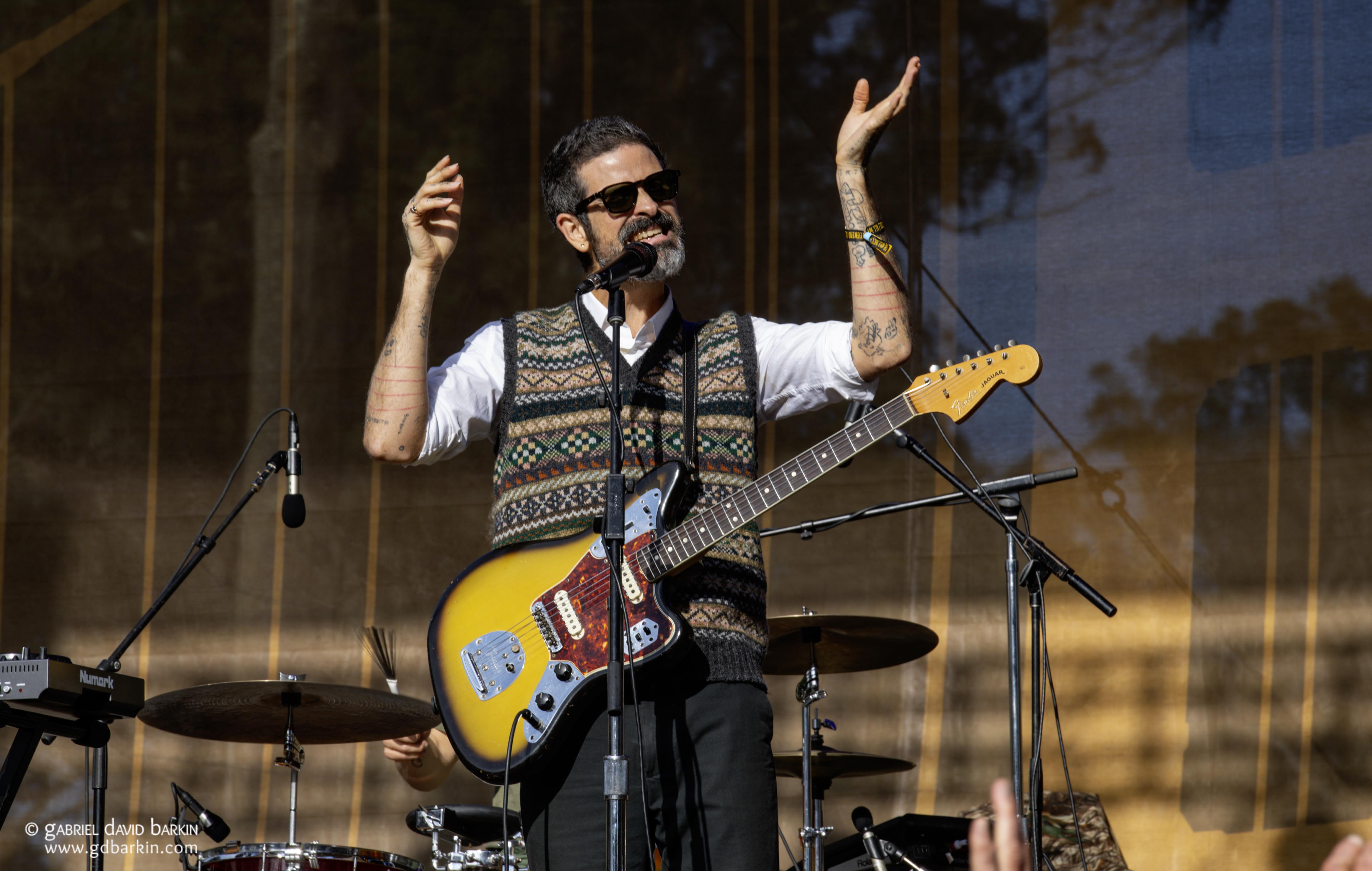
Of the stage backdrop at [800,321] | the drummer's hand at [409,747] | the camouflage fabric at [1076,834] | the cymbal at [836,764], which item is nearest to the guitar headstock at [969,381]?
the cymbal at [836,764]

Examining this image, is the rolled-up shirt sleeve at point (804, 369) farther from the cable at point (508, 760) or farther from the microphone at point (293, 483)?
the microphone at point (293, 483)

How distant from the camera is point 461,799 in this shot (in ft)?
16.7

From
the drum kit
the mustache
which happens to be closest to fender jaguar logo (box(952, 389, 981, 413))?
the mustache

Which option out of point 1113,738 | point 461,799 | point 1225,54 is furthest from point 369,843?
point 1225,54

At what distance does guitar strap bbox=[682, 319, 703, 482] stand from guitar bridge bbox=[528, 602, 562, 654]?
34 cm

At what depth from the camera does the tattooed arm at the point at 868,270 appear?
94.7 inches

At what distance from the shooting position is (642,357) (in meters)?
2.53

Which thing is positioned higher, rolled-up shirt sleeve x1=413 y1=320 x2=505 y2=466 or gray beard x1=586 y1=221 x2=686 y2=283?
gray beard x1=586 y1=221 x2=686 y2=283

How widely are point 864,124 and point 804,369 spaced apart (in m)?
0.45

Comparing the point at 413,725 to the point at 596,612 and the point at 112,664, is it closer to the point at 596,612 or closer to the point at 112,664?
the point at 112,664

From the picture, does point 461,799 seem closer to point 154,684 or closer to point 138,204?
point 154,684

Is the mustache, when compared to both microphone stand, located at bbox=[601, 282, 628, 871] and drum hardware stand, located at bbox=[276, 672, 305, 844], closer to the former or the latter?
microphone stand, located at bbox=[601, 282, 628, 871]

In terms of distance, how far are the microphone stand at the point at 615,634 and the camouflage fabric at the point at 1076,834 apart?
2455mm

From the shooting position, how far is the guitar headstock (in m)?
2.59
